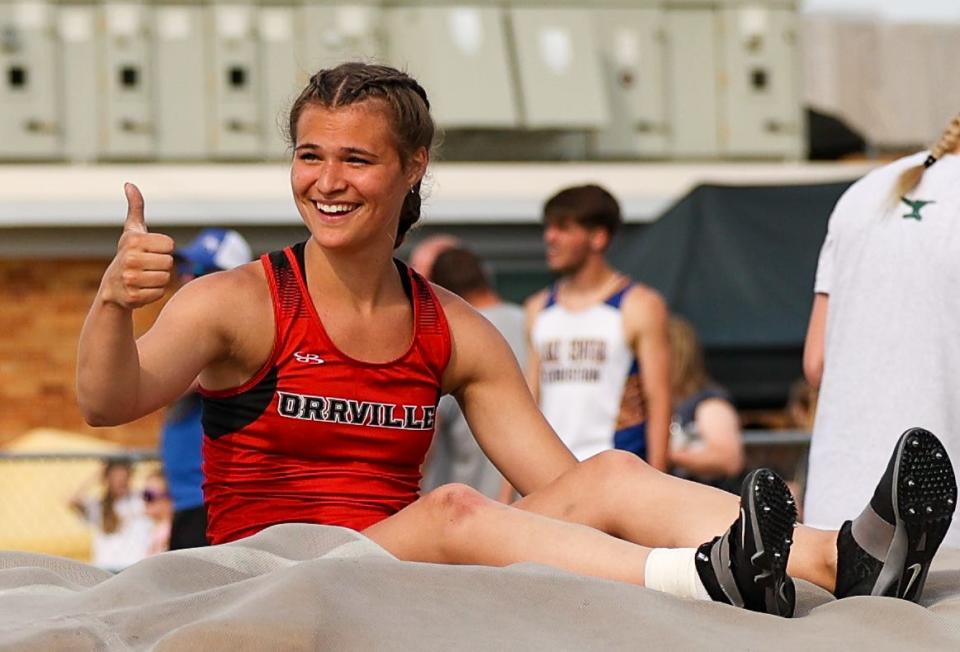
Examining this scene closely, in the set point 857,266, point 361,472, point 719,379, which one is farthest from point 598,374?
point 719,379

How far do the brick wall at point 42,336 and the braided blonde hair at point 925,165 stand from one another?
8.60m

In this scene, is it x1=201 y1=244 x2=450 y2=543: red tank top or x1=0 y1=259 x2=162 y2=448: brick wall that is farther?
x1=0 y1=259 x2=162 y2=448: brick wall

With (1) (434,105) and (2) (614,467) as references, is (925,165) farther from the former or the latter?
(1) (434,105)

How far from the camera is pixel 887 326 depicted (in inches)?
136

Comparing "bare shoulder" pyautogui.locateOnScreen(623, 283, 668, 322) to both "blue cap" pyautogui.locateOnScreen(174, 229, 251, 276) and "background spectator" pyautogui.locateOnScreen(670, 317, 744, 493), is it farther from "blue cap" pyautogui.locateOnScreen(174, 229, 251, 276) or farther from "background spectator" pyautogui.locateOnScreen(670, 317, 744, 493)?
"blue cap" pyautogui.locateOnScreen(174, 229, 251, 276)

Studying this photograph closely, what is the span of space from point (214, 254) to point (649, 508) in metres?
2.45

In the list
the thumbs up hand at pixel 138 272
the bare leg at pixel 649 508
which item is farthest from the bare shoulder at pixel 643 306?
the thumbs up hand at pixel 138 272

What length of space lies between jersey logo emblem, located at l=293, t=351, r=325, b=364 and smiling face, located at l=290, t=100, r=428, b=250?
0.21 m

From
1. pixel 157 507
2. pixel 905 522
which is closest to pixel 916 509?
pixel 905 522

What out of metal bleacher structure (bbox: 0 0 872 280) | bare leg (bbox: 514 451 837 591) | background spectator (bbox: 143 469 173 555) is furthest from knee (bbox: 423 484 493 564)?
metal bleacher structure (bbox: 0 0 872 280)

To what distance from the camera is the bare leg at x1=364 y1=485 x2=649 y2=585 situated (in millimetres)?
2783

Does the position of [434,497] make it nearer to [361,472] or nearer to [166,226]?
[361,472]

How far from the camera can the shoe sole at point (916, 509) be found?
264cm

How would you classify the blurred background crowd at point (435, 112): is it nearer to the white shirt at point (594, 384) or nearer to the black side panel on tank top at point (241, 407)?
the white shirt at point (594, 384)
